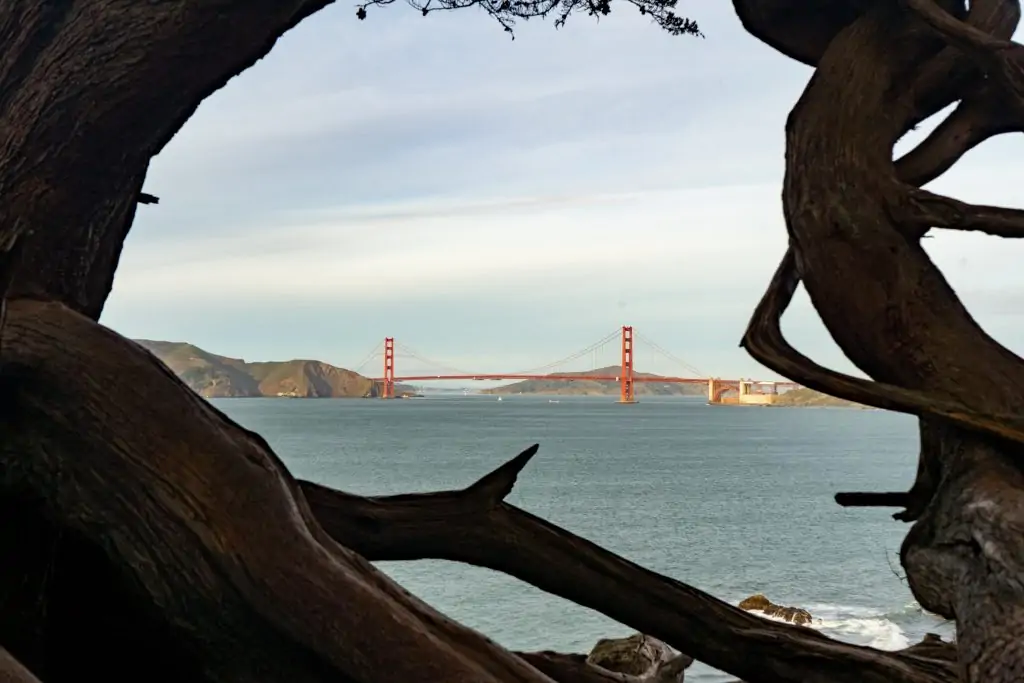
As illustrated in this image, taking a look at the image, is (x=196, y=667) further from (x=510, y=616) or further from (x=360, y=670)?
(x=510, y=616)

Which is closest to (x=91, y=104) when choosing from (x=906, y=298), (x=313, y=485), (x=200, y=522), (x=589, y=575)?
(x=200, y=522)

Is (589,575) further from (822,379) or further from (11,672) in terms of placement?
(11,672)

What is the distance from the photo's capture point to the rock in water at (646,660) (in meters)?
2.96

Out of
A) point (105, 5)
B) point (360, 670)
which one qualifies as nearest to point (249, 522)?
point (360, 670)

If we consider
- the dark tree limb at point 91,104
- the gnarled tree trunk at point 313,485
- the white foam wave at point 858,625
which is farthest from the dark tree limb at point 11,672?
the white foam wave at point 858,625

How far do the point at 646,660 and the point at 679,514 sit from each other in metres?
26.7

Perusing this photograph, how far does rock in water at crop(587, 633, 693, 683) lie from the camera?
9.73 ft

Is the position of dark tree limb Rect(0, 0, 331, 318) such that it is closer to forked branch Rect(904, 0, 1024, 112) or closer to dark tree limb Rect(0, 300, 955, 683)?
dark tree limb Rect(0, 300, 955, 683)

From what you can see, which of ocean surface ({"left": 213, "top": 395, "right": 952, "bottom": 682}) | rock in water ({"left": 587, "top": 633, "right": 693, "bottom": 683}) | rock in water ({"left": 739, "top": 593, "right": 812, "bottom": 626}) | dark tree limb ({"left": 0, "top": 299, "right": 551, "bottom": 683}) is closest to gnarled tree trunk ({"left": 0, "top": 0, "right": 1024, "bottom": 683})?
dark tree limb ({"left": 0, "top": 299, "right": 551, "bottom": 683})

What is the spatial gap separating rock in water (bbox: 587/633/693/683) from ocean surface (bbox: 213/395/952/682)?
3.53 ft

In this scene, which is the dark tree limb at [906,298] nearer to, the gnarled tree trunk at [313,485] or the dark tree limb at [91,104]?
the gnarled tree trunk at [313,485]

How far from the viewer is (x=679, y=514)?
2938cm

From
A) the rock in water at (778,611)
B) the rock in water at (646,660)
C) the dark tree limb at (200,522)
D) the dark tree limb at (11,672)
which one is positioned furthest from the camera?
the rock in water at (778,611)

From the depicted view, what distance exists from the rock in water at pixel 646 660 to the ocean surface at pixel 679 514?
107 centimetres
